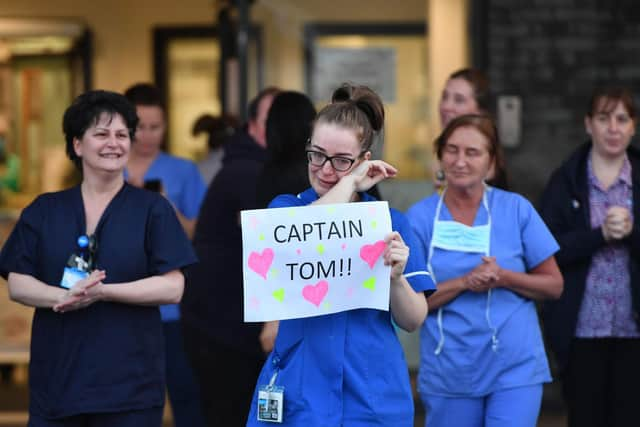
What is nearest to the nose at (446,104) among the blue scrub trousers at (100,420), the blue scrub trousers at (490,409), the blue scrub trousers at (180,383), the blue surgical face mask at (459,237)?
the blue surgical face mask at (459,237)

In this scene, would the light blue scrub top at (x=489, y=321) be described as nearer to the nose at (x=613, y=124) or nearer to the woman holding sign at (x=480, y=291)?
the woman holding sign at (x=480, y=291)

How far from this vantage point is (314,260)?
12.8 feet

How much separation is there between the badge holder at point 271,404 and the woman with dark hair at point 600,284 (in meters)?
2.30

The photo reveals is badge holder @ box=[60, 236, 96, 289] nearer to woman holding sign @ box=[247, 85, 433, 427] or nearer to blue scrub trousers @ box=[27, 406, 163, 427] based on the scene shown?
blue scrub trousers @ box=[27, 406, 163, 427]

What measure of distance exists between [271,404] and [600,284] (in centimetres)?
250

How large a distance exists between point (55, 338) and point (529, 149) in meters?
4.41

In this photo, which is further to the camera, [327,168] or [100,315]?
[100,315]

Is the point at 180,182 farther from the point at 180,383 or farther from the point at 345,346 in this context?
the point at 345,346

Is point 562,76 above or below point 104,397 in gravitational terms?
above

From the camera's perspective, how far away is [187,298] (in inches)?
239

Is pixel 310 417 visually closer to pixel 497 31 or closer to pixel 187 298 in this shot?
pixel 187 298

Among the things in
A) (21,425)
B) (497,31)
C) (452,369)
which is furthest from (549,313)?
(21,425)

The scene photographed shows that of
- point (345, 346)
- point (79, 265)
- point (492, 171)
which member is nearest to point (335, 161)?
point (345, 346)

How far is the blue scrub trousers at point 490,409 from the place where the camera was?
5.06 meters
